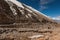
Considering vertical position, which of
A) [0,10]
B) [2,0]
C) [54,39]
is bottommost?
[54,39]

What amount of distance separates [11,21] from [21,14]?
5.96 ft

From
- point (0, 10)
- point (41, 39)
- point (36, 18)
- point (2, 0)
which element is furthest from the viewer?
point (2, 0)

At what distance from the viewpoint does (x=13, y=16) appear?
1265 centimetres

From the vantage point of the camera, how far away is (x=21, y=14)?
43.0 ft

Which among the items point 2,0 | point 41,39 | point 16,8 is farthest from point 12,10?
point 41,39

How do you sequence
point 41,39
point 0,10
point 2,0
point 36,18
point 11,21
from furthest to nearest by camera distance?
point 2,0 < point 0,10 < point 36,18 < point 11,21 < point 41,39

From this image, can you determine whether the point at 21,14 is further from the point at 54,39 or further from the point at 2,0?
the point at 54,39

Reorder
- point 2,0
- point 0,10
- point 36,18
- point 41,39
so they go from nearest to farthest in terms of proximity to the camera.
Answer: point 41,39 → point 36,18 → point 0,10 → point 2,0

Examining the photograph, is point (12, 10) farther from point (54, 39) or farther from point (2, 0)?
point (54, 39)

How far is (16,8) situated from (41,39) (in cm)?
1024

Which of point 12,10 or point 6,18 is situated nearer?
point 6,18

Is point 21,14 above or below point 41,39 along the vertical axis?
above

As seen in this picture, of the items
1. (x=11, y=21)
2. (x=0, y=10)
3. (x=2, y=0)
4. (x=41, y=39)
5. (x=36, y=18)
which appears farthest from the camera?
(x=2, y=0)

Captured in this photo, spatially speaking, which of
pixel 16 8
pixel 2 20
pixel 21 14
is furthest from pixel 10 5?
pixel 2 20
